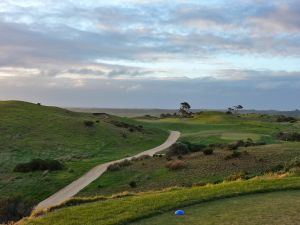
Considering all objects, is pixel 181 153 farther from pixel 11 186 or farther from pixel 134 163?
pixel 11 186

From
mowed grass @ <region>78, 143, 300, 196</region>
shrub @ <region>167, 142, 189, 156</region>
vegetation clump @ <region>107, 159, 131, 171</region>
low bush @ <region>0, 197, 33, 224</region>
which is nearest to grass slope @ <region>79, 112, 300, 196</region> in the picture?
mowed grass @ <region>78, 143, 300, 196</region>

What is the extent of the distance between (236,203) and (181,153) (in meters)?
26.1

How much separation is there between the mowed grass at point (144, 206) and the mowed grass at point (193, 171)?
10.6 meters

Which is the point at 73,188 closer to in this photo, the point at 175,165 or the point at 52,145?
the point at 175,165

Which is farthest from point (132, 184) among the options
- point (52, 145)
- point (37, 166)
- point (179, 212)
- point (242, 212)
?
point (52, 145)

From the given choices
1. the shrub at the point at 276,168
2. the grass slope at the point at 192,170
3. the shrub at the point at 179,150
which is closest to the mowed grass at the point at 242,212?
the grass slope at the point at 192,170

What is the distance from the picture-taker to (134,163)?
126 feet

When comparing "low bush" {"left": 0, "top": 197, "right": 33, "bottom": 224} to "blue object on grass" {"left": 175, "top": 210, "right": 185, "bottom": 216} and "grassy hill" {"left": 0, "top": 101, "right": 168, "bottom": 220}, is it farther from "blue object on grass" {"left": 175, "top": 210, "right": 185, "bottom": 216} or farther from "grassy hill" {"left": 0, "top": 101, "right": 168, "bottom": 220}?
"grassy hill" {"left": 0, "top": 101, "right": 168, "bottom": 220}

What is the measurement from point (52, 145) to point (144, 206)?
37.6 m

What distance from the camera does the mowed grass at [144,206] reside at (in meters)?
14.4

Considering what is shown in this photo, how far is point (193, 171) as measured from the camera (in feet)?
107

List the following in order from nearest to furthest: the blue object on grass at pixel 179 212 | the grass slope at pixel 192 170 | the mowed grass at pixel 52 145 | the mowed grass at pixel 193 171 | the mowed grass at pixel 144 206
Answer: the blue object on grass at pixel 179 212 → the mowed grass at pixel 144 206 → the mowed grass at pixel 193 171 → the grass slope at pixel 192 170 → the mowed grass at pixel 52 145

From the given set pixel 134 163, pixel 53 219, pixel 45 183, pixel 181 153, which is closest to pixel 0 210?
pixel 53 219

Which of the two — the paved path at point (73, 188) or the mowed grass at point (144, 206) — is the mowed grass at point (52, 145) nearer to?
the paved path at point (73, 188)
